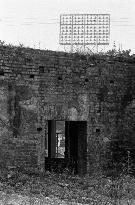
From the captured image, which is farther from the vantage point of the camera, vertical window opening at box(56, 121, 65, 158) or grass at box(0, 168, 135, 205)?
vertical window opening at box(56, 121, 65, 158)

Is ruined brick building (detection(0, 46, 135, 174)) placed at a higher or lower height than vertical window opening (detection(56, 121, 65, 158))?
higher

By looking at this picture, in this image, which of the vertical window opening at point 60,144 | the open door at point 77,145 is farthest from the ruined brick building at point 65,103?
the vertical window opening at point 60,144

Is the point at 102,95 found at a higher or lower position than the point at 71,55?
lower

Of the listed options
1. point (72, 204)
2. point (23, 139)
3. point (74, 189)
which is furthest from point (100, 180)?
point (72, 204)

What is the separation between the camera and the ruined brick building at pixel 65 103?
10.4 meters

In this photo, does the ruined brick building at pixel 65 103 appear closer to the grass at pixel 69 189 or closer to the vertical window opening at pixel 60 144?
the grass at pixel 69 189

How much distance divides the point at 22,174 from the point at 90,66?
334cm

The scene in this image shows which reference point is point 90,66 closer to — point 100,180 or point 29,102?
point 29,102

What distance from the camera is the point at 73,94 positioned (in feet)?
36.6

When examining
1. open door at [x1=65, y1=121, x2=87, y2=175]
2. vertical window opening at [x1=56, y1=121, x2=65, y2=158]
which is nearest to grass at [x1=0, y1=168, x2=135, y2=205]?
open door at [x1=65, y1=121, x2=87, y2=175]

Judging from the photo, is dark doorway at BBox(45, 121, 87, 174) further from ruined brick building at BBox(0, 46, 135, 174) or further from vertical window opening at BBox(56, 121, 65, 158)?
vertical window opening at BBox(56, 121, 65, 158)

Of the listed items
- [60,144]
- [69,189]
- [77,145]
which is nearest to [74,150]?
[77,145]

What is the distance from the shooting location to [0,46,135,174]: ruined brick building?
1038cm

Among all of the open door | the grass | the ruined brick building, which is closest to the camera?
the grass
